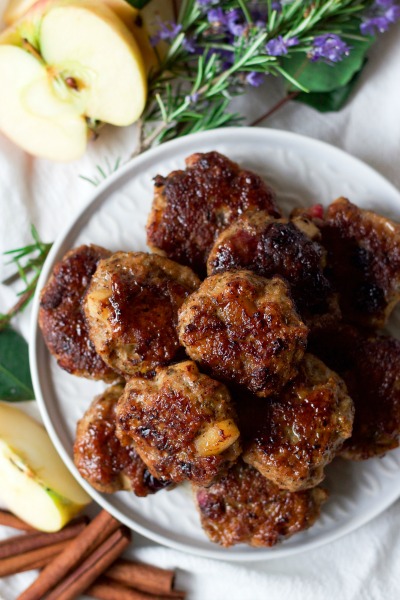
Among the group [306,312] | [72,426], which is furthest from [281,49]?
[72,426]

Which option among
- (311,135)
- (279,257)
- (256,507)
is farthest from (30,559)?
(311,135)

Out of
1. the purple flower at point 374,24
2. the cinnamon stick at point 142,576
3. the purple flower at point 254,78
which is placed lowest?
the cinnamon stick at point 142,576

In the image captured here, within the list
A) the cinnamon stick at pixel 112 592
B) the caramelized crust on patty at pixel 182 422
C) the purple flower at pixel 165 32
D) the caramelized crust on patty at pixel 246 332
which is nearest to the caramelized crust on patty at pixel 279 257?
the caramelized crust on patty at pixel 246 332

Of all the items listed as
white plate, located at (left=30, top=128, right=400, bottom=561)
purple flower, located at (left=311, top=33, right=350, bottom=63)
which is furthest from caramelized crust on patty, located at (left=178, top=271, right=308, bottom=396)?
purple flower, located at (left=311, top=33, right=350, bottom=63)

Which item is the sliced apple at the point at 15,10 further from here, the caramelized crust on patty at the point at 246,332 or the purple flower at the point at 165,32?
the caramelized crust on patty at the point at 246,332

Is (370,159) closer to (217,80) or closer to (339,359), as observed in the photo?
(217,80)
